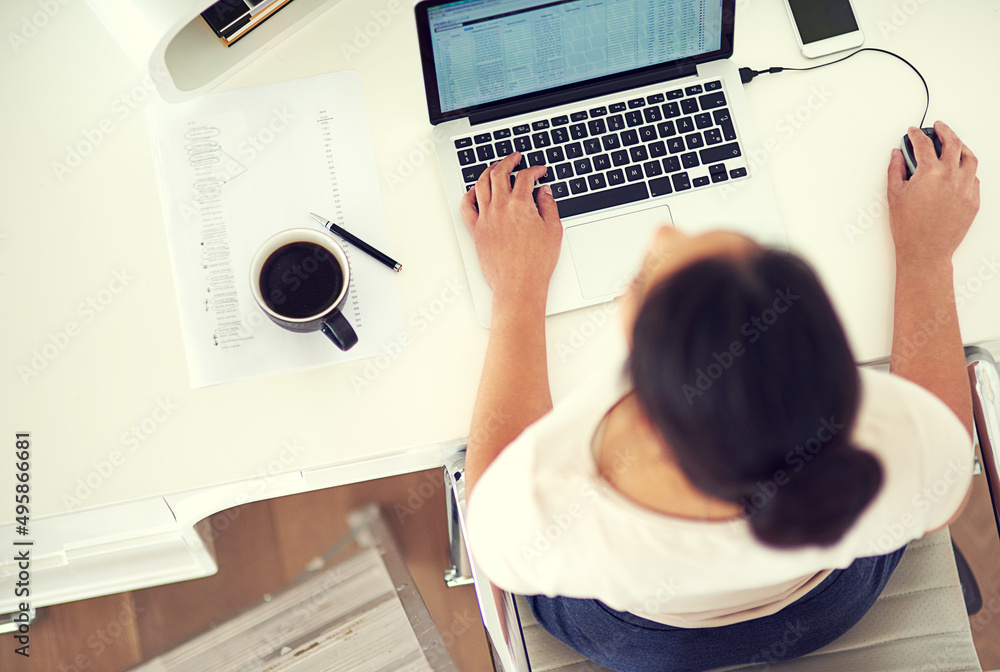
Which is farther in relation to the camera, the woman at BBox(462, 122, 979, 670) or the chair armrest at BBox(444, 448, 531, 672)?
the chair armrest at BBox(444, 448, 531, 672)

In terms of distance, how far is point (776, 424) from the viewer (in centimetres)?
52

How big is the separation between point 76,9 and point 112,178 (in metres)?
0.24

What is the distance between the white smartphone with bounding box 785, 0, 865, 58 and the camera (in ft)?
3.04

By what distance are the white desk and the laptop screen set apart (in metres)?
0.09

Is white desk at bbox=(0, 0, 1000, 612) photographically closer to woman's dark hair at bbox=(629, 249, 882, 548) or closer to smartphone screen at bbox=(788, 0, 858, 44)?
smartphone screen at bbox=(788, 0, 858, 44)

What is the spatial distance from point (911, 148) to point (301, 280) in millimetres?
750

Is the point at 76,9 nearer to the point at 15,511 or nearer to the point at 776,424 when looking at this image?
the point at 15,511

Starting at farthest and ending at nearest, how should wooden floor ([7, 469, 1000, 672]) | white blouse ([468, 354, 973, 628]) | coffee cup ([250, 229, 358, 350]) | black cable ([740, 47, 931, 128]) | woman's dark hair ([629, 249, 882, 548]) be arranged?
wooden floor ([7, 469, 1000, 672]) < black cable ([740, 47, 931, 128]) < coffee cup ([250, 229, 358, 350]) < white blouse ([468, 354, 973, 628]) < woman's dark hair ([629, 249, 882, 548])

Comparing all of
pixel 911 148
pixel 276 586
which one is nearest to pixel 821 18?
pixel 911 148

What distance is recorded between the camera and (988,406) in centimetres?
84

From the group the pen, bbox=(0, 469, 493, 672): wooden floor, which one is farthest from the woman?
bbox=(0, 469, 493, 672): wooden floor

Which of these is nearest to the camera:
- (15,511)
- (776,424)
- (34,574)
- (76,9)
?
(776,424)

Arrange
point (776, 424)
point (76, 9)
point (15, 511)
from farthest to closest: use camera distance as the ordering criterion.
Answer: point (76, 9)
point (15, 511)
point (776, 424)

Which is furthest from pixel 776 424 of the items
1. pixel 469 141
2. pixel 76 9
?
pixel 76 9
